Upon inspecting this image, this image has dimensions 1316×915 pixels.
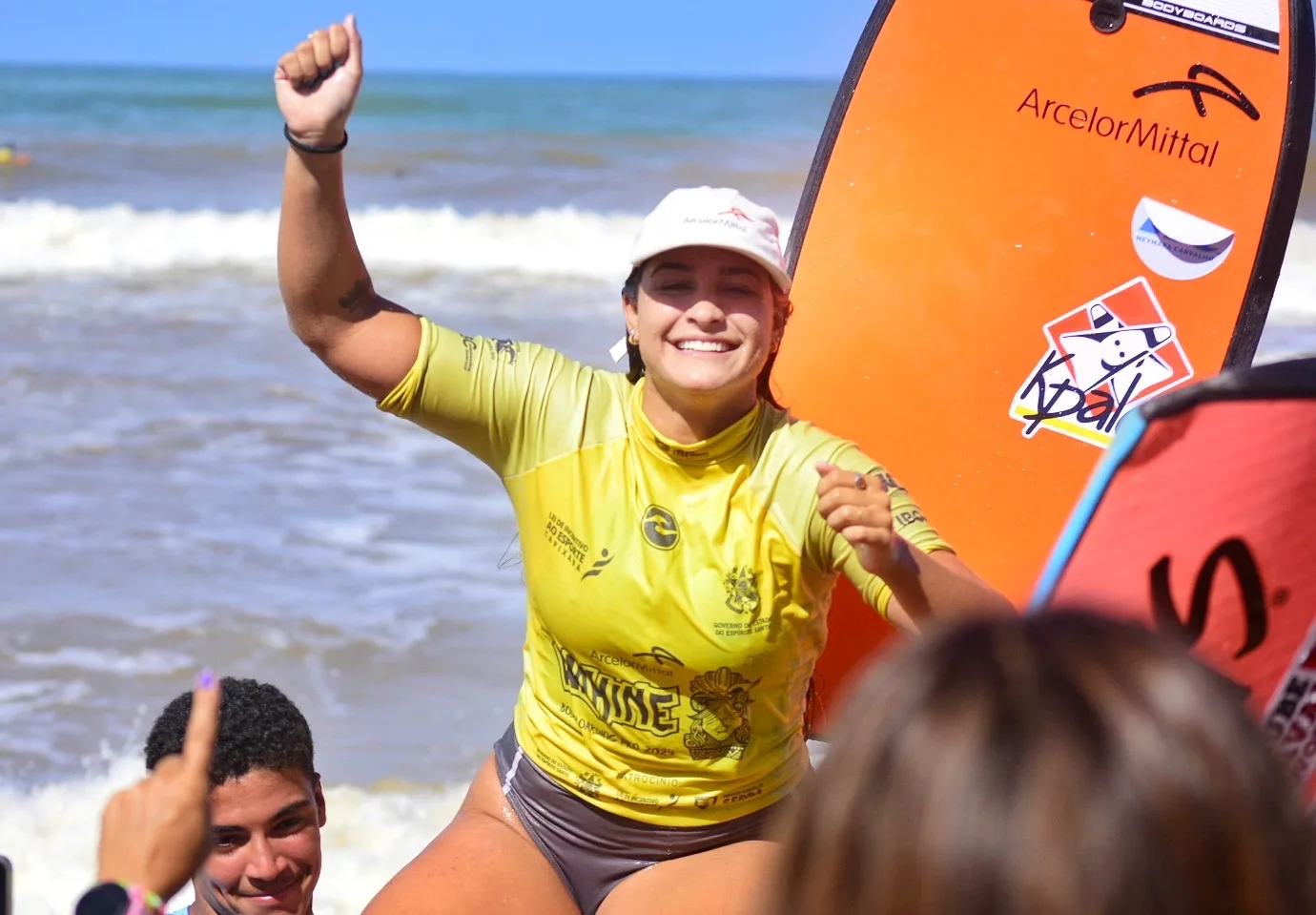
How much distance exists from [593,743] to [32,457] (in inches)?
192

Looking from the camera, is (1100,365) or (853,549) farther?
(1100,365)

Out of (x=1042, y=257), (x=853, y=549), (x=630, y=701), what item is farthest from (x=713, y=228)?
(x=1042, y=257)

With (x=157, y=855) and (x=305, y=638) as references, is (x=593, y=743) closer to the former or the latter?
(x=157, y=855)

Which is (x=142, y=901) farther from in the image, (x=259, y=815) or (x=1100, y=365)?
(x=1100, y=365)

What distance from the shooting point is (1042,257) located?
2918 mm

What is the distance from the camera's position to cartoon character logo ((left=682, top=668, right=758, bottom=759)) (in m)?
2.23

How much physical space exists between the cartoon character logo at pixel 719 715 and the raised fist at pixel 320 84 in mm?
956

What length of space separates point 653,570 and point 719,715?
24cm

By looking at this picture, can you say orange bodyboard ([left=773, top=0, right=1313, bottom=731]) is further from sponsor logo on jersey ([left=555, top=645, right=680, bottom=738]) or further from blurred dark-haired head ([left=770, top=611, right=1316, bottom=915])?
blurred dark-haired head ([left=770, top=611, right=1316, bottom=915])

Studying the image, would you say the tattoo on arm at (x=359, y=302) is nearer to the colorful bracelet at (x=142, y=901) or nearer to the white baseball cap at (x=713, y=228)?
the white baseball cap at (x=713, y=228)

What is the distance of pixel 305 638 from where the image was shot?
4852mm

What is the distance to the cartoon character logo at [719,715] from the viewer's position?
2.23 m

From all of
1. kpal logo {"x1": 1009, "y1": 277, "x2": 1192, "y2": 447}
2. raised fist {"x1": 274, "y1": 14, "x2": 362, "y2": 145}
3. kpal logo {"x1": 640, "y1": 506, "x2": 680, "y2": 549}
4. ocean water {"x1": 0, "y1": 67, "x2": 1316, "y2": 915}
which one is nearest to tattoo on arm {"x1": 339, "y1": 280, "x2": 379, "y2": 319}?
raised fist {"x1": 274, "y1": 14, "x2": 362, "y2": 145}

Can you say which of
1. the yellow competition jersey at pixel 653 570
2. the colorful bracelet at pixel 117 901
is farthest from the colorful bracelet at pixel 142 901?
the yellow competition jersey at pixel 653 570
